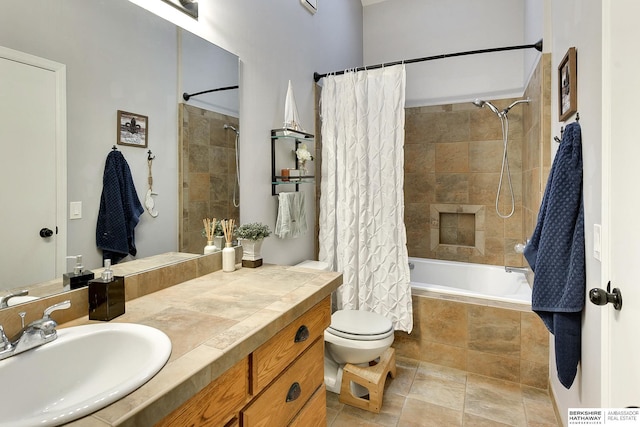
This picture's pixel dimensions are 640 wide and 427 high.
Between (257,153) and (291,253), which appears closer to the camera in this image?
(257,153)

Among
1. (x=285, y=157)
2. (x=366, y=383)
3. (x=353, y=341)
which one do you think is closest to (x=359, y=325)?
(x=353, y=341)

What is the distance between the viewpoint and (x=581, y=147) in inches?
54.5

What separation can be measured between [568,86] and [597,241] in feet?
2.60

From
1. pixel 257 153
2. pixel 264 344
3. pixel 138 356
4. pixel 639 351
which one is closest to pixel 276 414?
pixel 264 344

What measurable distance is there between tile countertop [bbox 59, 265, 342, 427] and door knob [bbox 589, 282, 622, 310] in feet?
2.96

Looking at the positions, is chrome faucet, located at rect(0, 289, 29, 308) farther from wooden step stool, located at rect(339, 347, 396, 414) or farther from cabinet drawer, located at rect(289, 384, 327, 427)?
wooden step stool, located at rect(339, 347, 396, 414)

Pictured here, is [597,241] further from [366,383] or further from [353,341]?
[366,383]

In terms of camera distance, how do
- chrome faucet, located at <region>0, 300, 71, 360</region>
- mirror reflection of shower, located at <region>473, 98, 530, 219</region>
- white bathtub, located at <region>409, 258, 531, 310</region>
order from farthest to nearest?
mirror reflection of shower, located at <region>473, 98, 530, 219</region> < white bathtub, located at <region>409, 258, 531, 310</region> < chrome faucet, located at <region>0, 300, 71, 360</region>

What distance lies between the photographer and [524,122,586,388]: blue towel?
1.37 metres

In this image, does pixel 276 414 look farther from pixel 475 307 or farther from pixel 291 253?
pixel 475 307

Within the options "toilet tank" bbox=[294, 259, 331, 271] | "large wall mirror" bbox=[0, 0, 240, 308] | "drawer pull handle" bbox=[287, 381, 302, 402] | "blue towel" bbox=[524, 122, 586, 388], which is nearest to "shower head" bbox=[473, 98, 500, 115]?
"blue towel" bbox=[524, 122, 586, 388]

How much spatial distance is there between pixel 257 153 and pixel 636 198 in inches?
68.3

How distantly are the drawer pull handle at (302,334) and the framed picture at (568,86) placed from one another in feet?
4.82

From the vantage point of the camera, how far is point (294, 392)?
121 centimetres
